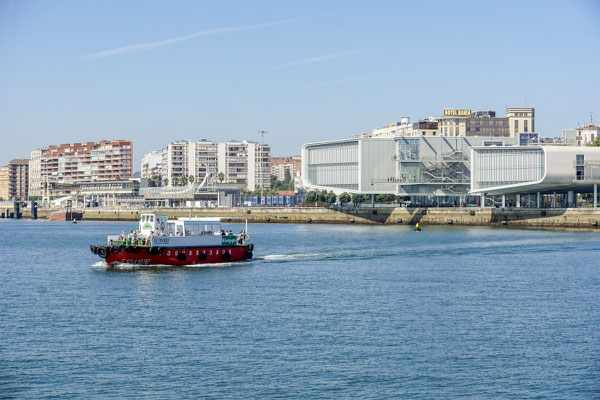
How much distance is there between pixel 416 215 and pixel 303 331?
101632 mm

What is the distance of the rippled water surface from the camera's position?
30.3 meters

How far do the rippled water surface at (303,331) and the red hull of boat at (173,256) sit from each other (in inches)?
45.4

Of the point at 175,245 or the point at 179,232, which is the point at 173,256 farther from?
the point at 179,232

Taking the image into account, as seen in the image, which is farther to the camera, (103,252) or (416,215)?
(416,215)

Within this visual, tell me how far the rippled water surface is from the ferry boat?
1510 millimetres

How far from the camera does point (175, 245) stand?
64688 millimetres

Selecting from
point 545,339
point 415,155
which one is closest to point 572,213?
point 415,155

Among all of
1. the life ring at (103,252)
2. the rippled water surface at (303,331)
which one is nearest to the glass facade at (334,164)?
the rippled water surface at (303,331)

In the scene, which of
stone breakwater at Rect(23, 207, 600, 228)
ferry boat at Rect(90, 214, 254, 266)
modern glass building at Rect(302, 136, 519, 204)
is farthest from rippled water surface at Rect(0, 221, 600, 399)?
modern glass building at Rect(302, 136, 519, 204)

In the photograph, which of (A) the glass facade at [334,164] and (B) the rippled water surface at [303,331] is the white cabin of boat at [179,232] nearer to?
(B) the rippled water surface at [303,331]

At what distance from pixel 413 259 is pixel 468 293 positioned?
72.0 feet

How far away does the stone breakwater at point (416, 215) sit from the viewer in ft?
397

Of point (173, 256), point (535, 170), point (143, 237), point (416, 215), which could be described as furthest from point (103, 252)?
point (416, 215)

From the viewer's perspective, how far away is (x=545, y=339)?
36.7m
